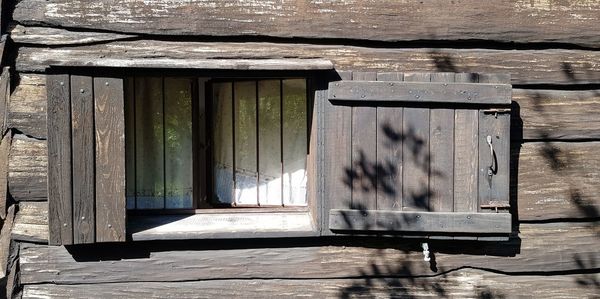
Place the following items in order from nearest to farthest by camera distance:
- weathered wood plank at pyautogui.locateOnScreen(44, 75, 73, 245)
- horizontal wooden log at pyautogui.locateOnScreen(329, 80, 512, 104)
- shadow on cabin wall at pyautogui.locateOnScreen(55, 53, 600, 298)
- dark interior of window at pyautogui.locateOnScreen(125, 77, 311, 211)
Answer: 1. weathered wood plank at pyautogui.locateOnScreen(44, 75, 73, 245)
2. horizontal wooden log at pyautogui.locateOnScreen(329, 80, 512, 104)
3. shadow on cabin wall at pyautogui.locateOnScreen(55, 53, 600, 298)
4. dark interior of window at pyautogui.locateOnScreen(125, 77, 311, 211)

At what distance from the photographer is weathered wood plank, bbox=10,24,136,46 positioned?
2805mm

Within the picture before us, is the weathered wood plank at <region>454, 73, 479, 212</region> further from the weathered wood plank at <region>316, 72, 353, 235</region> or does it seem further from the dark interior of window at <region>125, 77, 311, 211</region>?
the dark interior of window at <region>125, 77, 311, 211</region>

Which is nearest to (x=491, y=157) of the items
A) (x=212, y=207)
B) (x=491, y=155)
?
(x=491, y=155)

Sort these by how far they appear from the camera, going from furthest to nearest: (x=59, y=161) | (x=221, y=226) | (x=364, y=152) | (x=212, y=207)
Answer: (x=212, y=207) < (x=221, y=226) < (x=364, y=152) < (x=59, y=161)

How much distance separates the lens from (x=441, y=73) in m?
2.80

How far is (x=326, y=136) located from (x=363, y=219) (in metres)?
0.42

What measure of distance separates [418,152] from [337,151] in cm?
37

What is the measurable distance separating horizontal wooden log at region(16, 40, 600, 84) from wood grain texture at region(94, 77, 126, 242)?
0.65 ft

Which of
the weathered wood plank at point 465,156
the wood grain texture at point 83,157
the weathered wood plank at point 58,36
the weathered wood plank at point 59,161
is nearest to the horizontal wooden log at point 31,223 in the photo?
the weathered wood plank at point 59,161

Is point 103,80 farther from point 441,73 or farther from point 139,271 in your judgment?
point 441,73

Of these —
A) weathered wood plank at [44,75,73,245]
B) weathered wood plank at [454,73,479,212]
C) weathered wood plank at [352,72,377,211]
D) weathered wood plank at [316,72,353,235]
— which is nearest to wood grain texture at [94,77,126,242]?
weathered wood plank at [44,75,73,245]

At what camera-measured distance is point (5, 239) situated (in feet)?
9.39

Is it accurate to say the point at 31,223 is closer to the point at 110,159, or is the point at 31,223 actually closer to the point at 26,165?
the point at 26,165

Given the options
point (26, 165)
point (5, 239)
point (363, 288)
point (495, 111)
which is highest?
point (495, 111)
